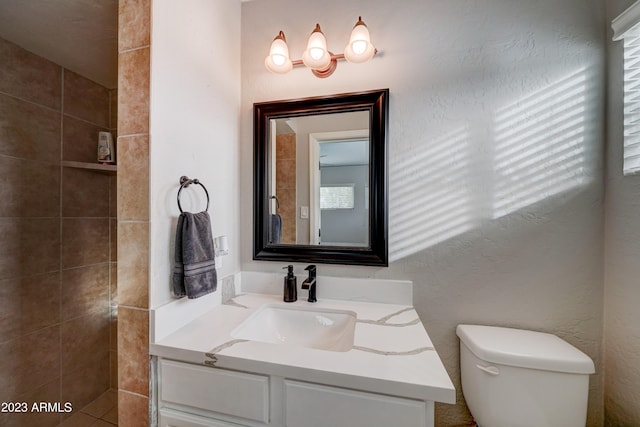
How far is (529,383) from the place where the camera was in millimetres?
900

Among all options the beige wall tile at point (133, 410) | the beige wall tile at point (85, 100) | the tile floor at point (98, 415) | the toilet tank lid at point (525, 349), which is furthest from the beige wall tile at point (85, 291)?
the toilet tank lid at point (525, 349)

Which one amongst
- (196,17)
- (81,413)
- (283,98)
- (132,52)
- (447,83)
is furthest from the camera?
(81,413)

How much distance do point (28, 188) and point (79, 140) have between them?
1.45 feet

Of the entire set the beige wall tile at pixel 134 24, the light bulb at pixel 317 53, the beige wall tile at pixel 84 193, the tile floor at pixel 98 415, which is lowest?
the tile floor at pixel 98 415

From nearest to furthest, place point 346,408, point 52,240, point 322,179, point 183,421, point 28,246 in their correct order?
point 346,408 → point 183,421 → point 322,179 → point 28,246 → point 52,240

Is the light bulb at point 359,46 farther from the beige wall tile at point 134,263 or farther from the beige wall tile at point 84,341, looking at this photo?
the beige wall tile at point 84,341

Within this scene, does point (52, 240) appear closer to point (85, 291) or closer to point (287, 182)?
point (85, 291)

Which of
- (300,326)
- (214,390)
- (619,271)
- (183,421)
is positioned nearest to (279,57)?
(300,326)

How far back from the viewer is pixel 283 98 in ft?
4.41

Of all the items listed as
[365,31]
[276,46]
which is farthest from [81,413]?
[365,31]

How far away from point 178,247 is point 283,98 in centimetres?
90

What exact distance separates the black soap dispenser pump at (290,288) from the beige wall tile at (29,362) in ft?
4.84

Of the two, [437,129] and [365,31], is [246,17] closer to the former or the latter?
[365,31]

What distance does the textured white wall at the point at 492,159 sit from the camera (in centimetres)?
106
